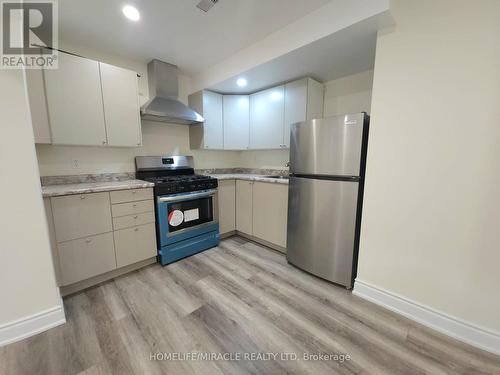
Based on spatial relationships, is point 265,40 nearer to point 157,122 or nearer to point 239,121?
point 239,121

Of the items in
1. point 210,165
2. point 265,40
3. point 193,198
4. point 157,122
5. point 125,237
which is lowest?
point 125,237

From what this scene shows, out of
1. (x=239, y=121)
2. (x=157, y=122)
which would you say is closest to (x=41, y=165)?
(x=157, y=122)

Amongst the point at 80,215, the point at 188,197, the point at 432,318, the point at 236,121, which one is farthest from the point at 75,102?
the point at 432,318

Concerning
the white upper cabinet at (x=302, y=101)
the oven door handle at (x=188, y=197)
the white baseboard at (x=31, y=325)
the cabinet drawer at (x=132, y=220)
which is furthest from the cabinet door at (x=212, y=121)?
the white baseboard at (x=31, y=325)

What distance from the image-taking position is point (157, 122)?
279 centimetres

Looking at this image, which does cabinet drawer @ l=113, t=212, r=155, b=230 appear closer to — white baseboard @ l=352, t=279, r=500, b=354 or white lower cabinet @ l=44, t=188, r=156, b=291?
white lower cabinet @ l=44, t=188, r=156, b=291

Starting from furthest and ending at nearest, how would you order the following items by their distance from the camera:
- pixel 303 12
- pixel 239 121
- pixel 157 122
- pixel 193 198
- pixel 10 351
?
1. pixel 239 121
2. pixel 157 122
3. pixel 193 198
4. pixel 303 12
5. pixel 10 351

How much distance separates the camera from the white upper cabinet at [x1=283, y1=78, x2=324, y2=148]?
8.28ft

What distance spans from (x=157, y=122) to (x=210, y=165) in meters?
1.03

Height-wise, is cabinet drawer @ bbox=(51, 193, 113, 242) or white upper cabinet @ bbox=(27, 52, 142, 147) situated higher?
white upper cabinet @ bbox=(27, 52, 142, 147)

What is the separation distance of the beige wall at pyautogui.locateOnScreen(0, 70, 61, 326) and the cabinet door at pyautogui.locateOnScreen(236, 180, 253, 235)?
2026 mm

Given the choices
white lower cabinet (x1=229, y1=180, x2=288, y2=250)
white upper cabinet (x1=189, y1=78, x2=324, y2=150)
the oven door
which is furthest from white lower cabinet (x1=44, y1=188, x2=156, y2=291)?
white upper cabinet (x1=189, y1=78, x2=324, y2=150)

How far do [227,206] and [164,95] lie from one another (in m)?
1.70

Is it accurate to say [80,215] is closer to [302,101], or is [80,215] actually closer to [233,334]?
[233,334]
